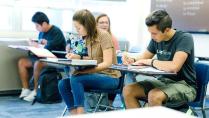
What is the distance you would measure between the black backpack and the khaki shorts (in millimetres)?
1997

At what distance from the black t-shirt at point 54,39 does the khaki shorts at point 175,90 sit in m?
2.03

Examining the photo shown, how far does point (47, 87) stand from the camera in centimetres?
445

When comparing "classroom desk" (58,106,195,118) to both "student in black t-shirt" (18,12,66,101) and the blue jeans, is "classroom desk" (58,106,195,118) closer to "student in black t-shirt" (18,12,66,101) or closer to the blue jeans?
the blue jeans

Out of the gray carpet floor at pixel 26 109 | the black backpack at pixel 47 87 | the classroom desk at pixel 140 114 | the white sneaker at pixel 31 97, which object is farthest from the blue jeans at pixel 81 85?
the classroom desk at pixel 140 114

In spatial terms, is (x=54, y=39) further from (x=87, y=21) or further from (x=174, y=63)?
(x=174, y=63)

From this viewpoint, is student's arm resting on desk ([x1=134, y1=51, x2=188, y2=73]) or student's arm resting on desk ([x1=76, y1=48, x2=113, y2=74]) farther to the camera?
student's arm resting on desk ([x1=76, y1=48, x2=113, y2=74])

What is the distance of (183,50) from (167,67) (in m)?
0.19

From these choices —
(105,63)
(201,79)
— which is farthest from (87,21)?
(201,79)

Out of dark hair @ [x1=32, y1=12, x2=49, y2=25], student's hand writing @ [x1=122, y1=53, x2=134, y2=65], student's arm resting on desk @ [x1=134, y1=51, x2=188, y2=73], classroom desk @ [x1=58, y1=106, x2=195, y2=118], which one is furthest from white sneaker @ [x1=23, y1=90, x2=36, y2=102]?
classroom desk @ [x1=58, y1=106, x2=195, y2=118]

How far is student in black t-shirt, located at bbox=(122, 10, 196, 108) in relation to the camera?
2549mm

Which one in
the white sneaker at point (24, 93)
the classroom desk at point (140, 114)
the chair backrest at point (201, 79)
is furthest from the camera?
the white sneaker at point (24, 93)

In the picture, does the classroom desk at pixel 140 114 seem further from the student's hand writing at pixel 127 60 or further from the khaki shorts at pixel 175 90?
the student's hand writing at pixel 127 60

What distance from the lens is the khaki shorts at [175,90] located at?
2.57 m

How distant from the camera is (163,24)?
8.66 ft
